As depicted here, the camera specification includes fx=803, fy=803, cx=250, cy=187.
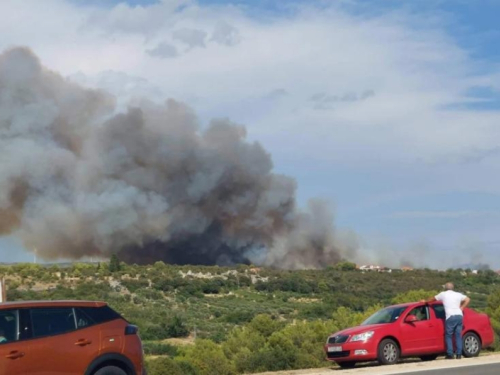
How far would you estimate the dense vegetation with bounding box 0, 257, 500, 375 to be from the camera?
2019cm

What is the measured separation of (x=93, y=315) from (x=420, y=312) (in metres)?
9.60

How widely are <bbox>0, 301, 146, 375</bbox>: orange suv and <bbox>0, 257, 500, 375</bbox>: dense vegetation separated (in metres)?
6.30

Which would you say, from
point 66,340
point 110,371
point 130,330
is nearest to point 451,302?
point 130,330

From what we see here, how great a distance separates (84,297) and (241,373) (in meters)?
26.3

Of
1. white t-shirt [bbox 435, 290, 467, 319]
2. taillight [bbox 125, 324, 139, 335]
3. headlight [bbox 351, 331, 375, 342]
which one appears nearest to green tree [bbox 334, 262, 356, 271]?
white t-shirt [bbox 435, 290, 467, 319]

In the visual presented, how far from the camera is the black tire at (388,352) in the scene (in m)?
17.3

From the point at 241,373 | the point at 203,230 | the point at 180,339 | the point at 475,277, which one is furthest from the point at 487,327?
the point at 203,230

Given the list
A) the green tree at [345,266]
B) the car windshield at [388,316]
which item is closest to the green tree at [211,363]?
the car windshield at [388,316]

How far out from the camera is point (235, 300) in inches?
1999

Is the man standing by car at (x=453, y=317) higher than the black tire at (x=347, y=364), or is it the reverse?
the man standing by car at (x=453, y=317)

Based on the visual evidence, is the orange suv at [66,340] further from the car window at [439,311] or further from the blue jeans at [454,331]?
the car window at [439,311]

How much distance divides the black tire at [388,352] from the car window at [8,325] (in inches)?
367

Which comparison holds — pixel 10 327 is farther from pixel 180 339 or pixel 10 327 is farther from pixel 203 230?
pixel 203 230

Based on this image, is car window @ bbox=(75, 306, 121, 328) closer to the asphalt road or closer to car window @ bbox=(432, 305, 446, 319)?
the asphalt road
